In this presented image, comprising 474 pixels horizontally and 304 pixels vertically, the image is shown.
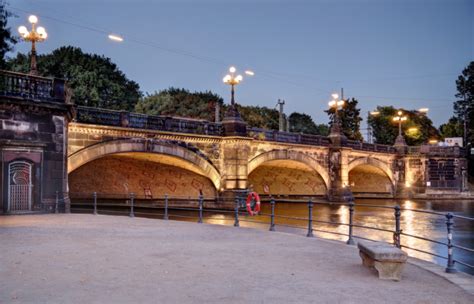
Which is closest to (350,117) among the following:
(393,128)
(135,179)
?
(393,128)

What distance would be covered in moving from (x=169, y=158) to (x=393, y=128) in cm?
5477

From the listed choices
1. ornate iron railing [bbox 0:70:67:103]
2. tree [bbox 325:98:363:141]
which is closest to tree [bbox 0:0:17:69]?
ornate iron railing [bbox 0:70:67:103]

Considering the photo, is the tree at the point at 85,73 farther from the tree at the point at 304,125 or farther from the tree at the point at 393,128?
the tree at the point at 393,128

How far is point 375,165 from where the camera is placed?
5062 cm

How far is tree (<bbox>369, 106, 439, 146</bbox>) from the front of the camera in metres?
75.9

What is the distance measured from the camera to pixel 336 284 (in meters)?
7.11

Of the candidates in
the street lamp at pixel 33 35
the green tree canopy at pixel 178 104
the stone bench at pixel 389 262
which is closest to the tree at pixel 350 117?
the green tree canopy at pixel 178 104

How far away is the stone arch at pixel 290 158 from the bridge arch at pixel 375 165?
4.04 metres

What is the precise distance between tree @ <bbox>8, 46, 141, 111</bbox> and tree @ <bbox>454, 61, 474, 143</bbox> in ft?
166

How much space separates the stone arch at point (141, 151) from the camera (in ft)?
78.9

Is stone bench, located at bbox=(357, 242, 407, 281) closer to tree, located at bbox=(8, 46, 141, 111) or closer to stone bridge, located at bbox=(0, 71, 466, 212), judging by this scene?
stone bridge, located at bbox=(0, 71, 466, 212)

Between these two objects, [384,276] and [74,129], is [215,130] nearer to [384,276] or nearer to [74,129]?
[74,129]

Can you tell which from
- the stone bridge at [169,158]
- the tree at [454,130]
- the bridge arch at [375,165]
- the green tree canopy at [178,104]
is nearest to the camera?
the stone bridge at [169,158]

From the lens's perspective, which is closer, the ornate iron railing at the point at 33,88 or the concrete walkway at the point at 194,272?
the concrete walkway at the point at 194,272
